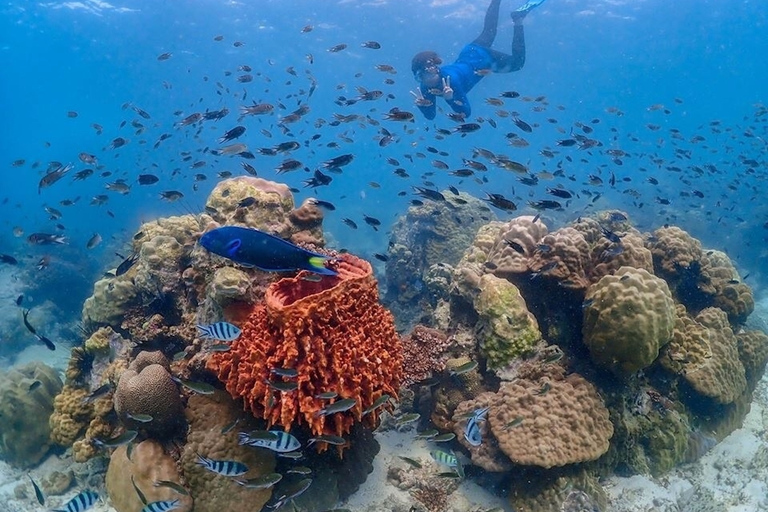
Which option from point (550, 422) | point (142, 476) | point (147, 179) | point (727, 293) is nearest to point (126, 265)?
point (147, 179)

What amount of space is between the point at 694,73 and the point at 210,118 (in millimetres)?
94103

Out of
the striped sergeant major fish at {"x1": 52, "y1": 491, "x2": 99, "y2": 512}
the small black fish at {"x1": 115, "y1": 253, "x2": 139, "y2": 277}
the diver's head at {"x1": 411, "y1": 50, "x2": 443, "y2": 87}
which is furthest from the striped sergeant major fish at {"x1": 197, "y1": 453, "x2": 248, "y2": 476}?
the diver's head at {"x1": 411, "y1": 50, "x2": 443, "y2": 87}

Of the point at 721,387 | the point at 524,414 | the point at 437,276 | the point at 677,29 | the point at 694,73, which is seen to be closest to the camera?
the point at 524,414

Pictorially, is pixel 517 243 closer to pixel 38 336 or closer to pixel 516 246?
pixel 516 246

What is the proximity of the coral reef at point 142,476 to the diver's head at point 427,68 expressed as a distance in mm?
10467

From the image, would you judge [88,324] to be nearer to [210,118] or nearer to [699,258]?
[210,118]

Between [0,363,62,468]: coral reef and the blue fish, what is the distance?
20.7 feet

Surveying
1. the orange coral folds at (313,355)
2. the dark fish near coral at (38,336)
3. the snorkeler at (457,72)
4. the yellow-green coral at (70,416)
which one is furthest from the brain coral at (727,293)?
the dark fish near coral at (38,336)

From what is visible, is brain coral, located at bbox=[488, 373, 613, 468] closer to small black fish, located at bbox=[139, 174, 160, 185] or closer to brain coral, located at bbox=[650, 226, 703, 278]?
brain coral, located at bbox=[650, 226, 703, 278]

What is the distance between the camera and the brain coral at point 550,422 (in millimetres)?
5344

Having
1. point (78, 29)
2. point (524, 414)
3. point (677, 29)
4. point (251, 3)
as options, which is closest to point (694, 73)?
point (677, 29)

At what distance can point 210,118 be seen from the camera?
33.0 feet

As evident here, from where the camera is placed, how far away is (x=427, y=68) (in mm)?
12086

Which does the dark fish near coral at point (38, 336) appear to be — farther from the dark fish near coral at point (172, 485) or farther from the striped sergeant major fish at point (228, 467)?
the striped sergeant major fish at point (228, 467)
